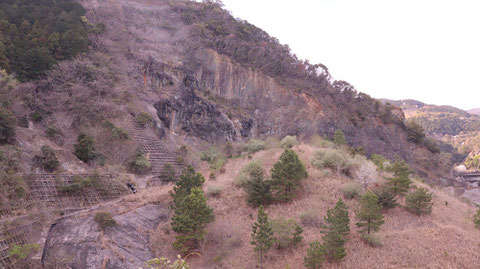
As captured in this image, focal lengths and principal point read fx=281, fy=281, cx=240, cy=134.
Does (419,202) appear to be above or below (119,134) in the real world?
above

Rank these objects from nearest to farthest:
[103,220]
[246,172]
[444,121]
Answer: [103,220] < [246,172] < [444,121]

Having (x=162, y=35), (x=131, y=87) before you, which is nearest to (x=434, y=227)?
(x=131, y=87)

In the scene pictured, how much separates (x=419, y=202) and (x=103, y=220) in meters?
17.7

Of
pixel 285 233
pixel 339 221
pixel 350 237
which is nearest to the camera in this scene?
pixel 339 221

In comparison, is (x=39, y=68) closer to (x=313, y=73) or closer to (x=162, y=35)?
(x=162, y=35)

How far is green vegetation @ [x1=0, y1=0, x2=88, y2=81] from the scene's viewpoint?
27.6 metres

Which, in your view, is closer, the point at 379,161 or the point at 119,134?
the point at 119,134

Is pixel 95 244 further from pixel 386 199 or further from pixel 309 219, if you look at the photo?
pixel 386 199

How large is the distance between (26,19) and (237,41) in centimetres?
3163

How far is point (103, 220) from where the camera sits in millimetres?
14453

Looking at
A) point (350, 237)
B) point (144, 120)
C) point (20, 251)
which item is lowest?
point (144, 120)

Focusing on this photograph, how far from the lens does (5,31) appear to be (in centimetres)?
2933

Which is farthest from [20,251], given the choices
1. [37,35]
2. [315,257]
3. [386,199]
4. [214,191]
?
[37,35]

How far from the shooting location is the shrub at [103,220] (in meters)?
14.3
